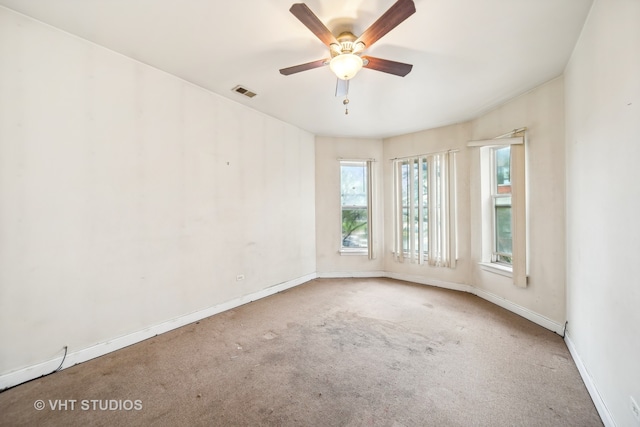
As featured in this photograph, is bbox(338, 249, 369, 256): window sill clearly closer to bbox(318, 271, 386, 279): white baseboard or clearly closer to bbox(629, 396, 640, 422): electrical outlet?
bbox(318, 271, 386, 279): white baseboard

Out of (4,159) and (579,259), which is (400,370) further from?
(4,159)

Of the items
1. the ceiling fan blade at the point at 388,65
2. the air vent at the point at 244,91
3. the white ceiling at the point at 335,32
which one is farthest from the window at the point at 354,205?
the ceiling fan blade at the point at 388,65

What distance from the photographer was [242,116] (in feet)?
11.4

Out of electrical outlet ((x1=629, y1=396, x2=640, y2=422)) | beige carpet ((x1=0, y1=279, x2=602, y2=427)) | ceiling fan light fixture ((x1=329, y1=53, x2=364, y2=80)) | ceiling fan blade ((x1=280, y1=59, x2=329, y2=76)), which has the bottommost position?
beige carpet ((x1=0, y1=279, x2=602, y2=427))

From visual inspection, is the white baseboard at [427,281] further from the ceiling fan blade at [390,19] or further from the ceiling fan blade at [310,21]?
the ceiling fan blade at [310,21]

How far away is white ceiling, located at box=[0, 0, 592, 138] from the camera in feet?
5.83

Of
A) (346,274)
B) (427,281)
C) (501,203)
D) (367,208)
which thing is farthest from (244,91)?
(427,281)

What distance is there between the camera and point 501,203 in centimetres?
357

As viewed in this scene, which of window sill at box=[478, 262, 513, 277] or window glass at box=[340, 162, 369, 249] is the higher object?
window glass at box=[340, 162, 369, 249]

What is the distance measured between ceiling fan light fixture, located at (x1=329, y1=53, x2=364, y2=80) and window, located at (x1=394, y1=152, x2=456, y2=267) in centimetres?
280

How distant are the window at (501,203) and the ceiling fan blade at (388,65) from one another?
2.32 m

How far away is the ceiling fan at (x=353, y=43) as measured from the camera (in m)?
1.52

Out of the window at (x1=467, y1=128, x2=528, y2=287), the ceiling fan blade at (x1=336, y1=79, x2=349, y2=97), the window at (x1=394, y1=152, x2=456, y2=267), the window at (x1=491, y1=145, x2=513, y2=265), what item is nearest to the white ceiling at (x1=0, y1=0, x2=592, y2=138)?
the ceiling fan blade at (x1=336, y1=79, x2=349, y2=97)

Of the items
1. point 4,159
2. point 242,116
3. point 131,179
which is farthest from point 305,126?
point 4,159
